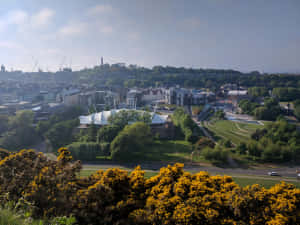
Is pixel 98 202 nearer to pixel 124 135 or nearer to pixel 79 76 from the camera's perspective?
pixel 124 135

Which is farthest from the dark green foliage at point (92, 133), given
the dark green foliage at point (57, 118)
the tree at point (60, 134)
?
the dark green foliage at point (57, 118)

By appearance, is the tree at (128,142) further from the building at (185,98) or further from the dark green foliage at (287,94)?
the dark green foliage at (287,94)

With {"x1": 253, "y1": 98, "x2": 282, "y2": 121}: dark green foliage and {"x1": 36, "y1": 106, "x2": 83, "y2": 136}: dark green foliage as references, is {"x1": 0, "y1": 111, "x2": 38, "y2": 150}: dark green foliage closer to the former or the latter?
{"x1": 36, "y1": 106, "x2": 83, "y2": 136}: dark green foliage

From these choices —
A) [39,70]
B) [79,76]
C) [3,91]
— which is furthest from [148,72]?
[3,91]

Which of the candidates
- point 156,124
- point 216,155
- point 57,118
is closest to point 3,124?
point 57,118

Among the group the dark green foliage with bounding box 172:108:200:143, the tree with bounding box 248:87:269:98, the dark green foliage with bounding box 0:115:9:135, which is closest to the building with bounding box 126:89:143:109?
the dark green foliage with bounding box 172:108:200:143
